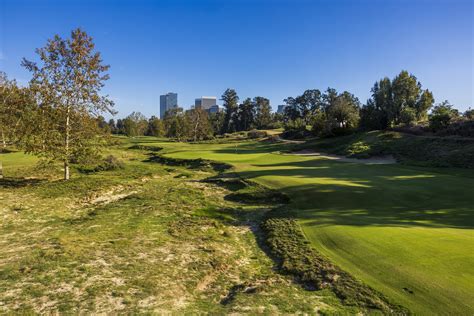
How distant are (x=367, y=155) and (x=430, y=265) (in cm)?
3073

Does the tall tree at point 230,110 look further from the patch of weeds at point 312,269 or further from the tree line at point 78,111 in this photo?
the patch of weeds at point 312,269

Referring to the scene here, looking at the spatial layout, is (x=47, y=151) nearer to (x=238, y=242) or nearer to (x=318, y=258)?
(x=238, y=242)

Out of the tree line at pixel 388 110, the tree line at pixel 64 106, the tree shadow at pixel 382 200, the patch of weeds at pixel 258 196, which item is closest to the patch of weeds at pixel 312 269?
the tree shadow at pixel 382 200

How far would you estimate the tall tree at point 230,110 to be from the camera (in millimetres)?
121875

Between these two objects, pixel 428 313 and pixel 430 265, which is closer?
pixel 428 313

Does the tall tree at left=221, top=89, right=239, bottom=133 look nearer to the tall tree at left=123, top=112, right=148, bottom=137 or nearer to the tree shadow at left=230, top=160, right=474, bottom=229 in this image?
the tall tree at left=123, top=112, right=148, bottom=137

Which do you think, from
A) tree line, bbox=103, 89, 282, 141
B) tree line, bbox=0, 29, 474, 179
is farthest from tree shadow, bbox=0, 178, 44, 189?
tree line, bbox=103, 89, 282, 141

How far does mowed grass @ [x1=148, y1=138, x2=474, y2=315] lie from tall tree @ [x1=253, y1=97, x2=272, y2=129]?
327 feet

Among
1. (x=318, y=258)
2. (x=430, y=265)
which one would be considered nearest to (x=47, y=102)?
(x=318, y=258)

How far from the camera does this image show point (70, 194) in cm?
1695

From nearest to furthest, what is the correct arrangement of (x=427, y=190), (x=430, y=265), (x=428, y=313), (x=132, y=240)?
(x=428, y=313)
(x=430, y=265)
(x=132, y=240)
(x=427, y=190)

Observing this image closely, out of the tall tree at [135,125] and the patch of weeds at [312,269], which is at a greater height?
the tall tree at [135,125]

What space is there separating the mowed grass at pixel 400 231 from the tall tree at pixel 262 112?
99646mm

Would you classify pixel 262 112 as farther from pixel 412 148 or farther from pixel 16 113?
pixel 16 113
